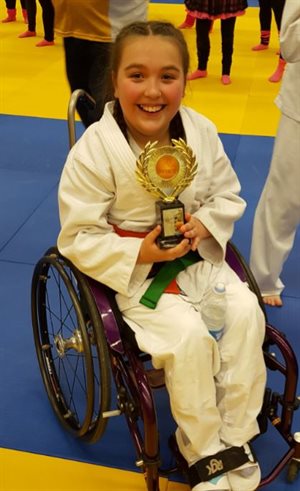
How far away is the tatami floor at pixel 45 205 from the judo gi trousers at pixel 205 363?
0.34 m

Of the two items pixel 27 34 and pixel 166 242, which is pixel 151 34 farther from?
pixel 27 34

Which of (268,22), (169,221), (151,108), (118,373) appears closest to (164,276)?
(169,221)

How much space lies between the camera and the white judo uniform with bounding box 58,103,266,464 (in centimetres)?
144

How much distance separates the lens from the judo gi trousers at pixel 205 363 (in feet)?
4.67

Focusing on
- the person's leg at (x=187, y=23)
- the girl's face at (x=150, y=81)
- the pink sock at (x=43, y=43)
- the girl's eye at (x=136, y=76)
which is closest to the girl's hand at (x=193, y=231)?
the girl's face at (x=150, y=81)

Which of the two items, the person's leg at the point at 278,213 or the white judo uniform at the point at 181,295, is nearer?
the white judo uniform at the point at 181,295

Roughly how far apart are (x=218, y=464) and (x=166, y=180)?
75cm

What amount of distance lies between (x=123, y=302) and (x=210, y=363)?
0.29 metres

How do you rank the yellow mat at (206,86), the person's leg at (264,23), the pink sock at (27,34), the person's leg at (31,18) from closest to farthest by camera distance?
the yellow mat at (206,86) < the person's leg at (264,23) < the person's leg at (31,18) < the pink sock at (27,34)

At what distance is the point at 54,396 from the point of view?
6.20 ft

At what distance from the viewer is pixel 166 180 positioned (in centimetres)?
149

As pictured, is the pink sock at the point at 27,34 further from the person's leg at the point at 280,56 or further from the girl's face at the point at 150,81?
the girl's face at the point at 150,81

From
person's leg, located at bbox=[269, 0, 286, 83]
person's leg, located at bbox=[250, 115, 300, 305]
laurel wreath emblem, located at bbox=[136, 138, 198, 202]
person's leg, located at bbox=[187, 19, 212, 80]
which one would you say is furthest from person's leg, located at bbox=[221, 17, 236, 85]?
laurel wreath emblem, located at bbox=[136, 138, 198, 202]

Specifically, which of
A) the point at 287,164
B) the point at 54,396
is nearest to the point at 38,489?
the point at 54,396
